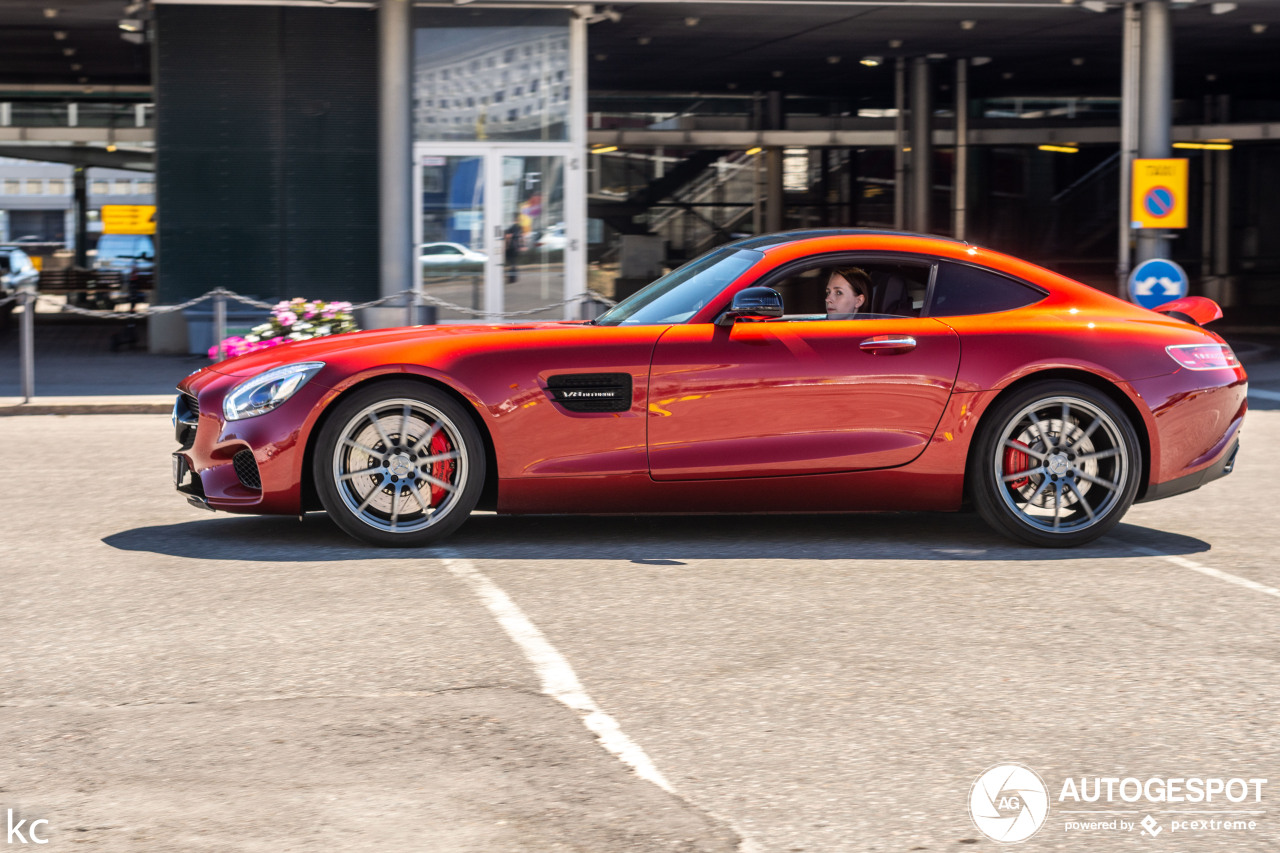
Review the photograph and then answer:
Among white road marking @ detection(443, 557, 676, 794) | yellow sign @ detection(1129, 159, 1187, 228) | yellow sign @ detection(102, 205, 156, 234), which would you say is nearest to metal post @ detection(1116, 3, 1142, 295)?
yellow sign @ detection(1129, 159, 1187, 228)

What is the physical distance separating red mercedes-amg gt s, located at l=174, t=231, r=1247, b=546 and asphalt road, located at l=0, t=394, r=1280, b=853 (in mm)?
246

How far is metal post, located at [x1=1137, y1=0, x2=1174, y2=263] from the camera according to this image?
64.4 ft

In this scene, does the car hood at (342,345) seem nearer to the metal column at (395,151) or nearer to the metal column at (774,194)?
the metal column at (395,151)

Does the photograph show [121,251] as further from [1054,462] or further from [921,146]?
[1054,462]

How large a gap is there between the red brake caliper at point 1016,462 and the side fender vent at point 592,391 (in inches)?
66.6

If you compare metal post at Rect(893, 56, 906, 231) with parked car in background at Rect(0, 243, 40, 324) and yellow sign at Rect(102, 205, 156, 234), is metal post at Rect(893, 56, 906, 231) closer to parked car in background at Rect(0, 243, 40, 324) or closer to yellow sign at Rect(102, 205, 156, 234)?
parked car in background at Rect(0, 243, 40, 324)

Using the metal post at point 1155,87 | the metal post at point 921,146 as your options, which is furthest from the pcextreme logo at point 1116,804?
the metal post at point 921,146

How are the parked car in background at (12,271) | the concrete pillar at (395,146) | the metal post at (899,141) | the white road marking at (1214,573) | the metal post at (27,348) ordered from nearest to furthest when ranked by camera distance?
1. the white road marking at (1214,573)
2. the metal post at (27,348)
3. the concrete pillar at (395,146)
4. the metal post at (899,141)
5. the parked car in background at (12,271)

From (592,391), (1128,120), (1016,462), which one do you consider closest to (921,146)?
(1128,120)

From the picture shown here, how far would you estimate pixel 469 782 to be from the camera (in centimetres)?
367

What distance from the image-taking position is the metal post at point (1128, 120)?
64.0 ft

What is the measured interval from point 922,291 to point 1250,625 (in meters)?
2.23

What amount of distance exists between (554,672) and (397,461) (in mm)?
2108

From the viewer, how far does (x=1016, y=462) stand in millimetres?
6809
